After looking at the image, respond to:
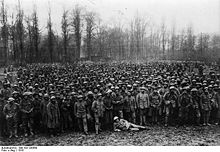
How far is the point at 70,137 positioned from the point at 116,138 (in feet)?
4.96

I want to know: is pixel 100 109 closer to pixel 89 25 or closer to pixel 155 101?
pixel 155 101

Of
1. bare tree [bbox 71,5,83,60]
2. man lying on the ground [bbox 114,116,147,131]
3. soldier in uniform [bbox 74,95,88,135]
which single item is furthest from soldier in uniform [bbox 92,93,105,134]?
bare tree [bbox 71,5,83,60]

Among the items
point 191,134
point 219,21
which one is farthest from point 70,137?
point 219,21

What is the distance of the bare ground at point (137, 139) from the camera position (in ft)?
24.5

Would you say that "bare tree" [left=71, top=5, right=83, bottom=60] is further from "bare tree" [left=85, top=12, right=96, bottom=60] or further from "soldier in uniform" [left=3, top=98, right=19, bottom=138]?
"soldier in uniform" [left=3, top=98, right=19, bottom=138]

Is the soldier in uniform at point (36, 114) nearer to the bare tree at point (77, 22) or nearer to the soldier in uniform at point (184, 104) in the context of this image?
the soldier in uniform at point (184, 104)

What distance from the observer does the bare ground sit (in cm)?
747

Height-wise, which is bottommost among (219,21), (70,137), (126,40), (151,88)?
(70,137)

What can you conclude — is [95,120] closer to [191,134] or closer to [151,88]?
[151,88]

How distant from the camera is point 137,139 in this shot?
25.6ft


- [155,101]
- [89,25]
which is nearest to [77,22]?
[89,25]

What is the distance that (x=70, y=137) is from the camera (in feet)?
26.8

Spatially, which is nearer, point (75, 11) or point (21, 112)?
point (21, 112)

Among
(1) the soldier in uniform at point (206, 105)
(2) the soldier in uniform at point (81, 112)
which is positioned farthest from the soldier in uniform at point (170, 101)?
(2) the soldier in uniform at point (81, 112)
